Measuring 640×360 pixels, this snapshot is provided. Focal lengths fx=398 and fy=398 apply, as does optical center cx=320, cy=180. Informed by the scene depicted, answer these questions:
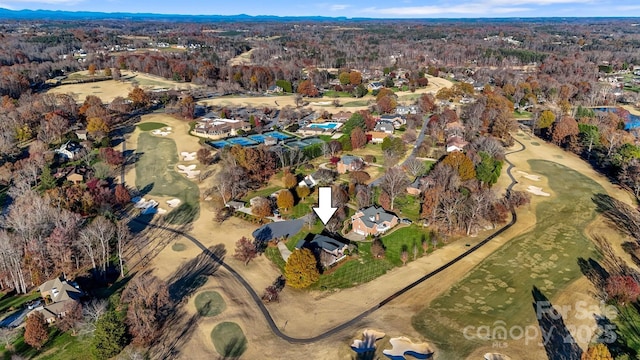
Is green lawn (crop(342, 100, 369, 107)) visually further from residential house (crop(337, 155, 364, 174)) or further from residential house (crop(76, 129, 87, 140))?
residential house (crop(76, 129, 87, 140))

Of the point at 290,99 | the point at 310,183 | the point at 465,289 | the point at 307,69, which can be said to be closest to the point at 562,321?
the point at 465,289

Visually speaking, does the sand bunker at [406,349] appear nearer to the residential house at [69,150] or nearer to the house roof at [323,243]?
the house roof at [323,243]

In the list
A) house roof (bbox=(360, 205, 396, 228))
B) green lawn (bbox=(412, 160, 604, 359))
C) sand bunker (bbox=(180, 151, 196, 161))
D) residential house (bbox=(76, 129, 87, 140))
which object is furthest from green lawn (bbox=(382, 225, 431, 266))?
residential house (bbox=(76, 129, 87, 140))

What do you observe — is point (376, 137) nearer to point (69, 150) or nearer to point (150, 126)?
point (150, 126)

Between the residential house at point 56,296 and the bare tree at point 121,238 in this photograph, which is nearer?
the residential house at point 56,296

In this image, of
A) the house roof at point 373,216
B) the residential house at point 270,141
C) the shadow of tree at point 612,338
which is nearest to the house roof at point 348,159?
the residential house at point 270,141
